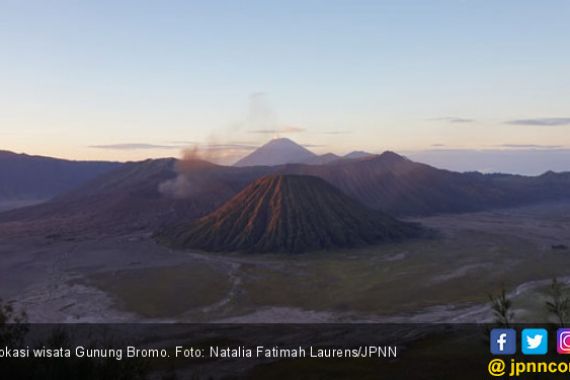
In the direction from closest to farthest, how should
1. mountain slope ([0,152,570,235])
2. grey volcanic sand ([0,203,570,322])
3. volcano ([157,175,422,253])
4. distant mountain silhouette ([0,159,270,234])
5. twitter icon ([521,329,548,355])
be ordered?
twitter icon ([521,329,548,355]) < grey volcanic sand ([0,203,570,322]) < volcano ([157,175,422,253]) < distant mountain silhouette ([0,159,270,234]) < mountain slope ([0,152,570,235])

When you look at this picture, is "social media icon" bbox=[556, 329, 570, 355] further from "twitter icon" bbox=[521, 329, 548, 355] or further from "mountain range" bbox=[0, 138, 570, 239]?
"mountain range" bbox=[0, 138, 570, 239]

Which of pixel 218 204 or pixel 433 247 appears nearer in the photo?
pixel 433 247

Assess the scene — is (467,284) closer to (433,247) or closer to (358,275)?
(358,275)

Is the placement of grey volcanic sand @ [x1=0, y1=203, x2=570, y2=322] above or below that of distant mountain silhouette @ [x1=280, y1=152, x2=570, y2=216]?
below

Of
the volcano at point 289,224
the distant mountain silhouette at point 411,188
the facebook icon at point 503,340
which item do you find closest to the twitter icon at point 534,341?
the facebook icon at point 503,340

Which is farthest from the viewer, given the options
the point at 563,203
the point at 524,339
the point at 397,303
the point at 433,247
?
the point at 563,203

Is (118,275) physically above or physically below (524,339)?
below

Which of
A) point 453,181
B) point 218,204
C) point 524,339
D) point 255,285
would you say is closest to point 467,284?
point 255,285

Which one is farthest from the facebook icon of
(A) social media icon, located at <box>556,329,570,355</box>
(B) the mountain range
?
(B) the mountain range
